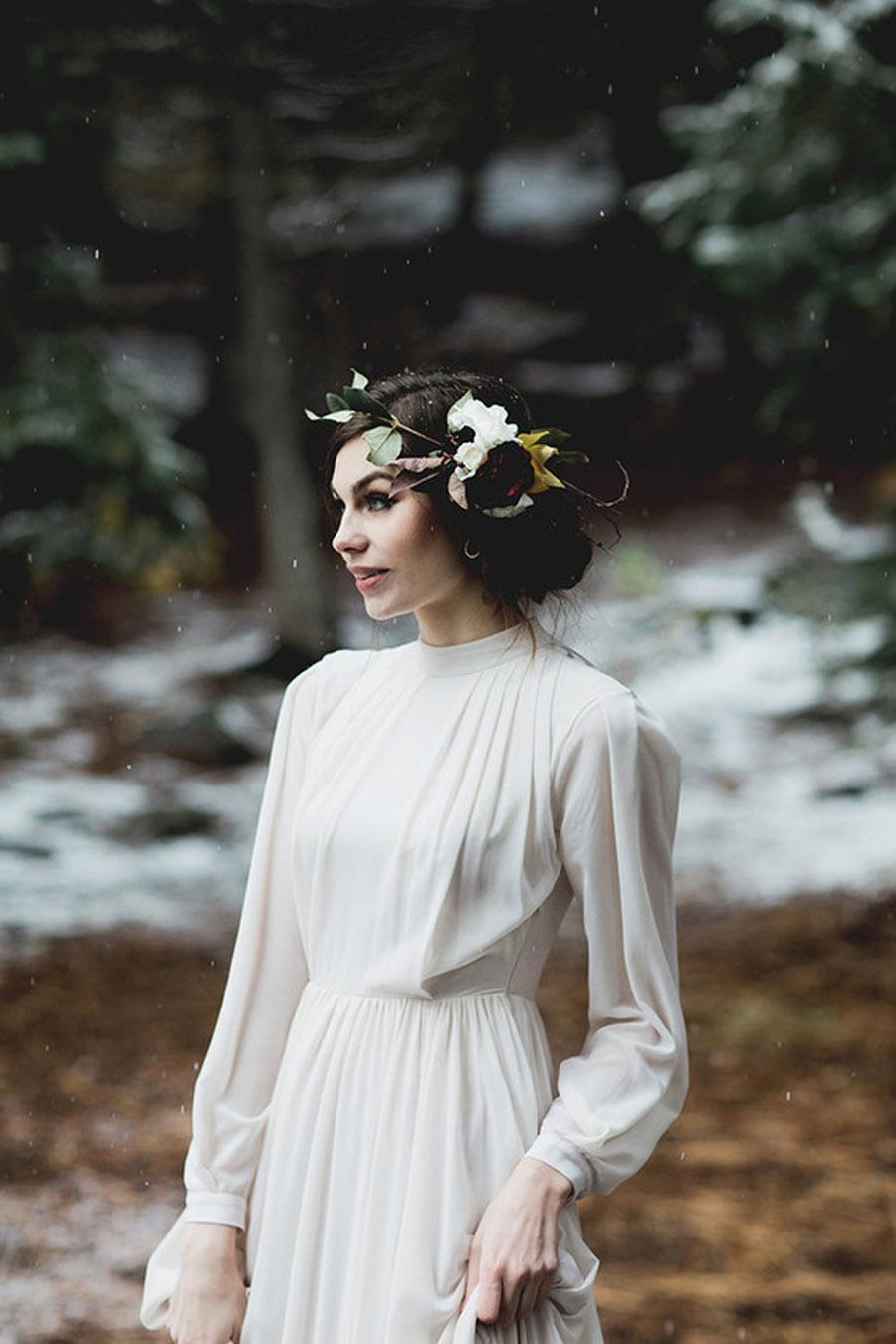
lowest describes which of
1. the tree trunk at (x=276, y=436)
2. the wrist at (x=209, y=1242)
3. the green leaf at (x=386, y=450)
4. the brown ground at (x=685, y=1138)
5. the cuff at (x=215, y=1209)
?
the brown ground at (x=685, y=1138)

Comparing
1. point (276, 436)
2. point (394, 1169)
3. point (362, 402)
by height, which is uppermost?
point (276, 436)

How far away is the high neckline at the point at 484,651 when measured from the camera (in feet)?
5.21

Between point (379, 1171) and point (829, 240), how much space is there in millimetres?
4869

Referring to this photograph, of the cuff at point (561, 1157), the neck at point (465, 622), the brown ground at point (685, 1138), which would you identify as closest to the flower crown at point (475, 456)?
the neck at point (465, 622)

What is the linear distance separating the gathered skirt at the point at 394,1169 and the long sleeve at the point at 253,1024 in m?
0.03

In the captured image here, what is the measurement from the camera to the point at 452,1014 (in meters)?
1.51

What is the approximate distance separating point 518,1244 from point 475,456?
667 mm

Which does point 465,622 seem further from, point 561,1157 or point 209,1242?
point 209,1242

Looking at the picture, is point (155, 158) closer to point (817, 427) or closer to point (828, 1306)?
point (817, 427)

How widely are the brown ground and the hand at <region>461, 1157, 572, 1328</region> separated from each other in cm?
264

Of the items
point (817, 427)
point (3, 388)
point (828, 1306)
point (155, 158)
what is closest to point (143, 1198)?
point (828, 1306)

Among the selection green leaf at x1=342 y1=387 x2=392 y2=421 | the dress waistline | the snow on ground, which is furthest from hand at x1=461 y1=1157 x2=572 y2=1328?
the snow on ground

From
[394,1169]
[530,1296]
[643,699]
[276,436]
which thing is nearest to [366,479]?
[394,1169]

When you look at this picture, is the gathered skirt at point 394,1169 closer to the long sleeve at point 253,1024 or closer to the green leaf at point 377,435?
the long sleeve at point 253,1024
